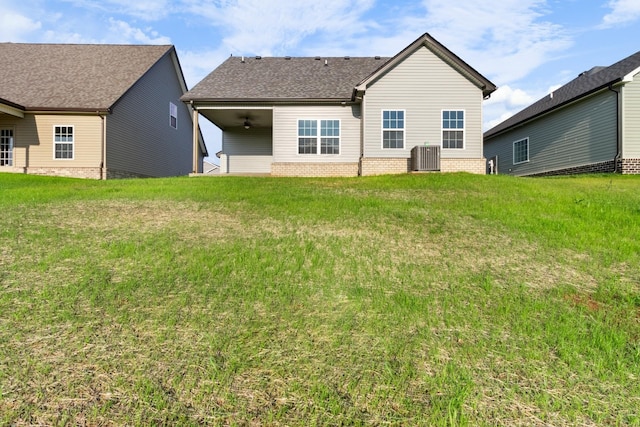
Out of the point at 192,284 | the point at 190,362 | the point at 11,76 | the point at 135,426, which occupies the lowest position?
the point at 135,426

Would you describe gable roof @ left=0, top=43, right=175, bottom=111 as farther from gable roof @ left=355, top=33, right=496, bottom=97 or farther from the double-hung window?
gable roof @ left=355, top=33, right=496, bottom=97

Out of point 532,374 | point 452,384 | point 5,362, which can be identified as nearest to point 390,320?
point 452,384

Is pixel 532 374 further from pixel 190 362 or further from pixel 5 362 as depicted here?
Answer: pixel 5 362

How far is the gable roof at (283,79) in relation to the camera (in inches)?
663

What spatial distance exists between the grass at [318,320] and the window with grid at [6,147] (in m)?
14.4

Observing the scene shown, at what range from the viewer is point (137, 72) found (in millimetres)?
20688

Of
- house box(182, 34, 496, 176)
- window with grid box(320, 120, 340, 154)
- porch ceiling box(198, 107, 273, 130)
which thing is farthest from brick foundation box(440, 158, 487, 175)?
porch ceiling box(198, 107, 273, 130)

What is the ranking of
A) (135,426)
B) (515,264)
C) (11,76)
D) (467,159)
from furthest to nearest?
(11,76) < (467,159) < (515,264) < (135,426)

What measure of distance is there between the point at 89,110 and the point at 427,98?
15.4 meters

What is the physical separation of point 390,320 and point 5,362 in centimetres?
332

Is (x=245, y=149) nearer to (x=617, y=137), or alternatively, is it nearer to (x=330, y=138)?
(x=330, y=138)

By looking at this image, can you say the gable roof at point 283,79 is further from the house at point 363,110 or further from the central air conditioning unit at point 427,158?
the central air conditioning unit at point 427,158

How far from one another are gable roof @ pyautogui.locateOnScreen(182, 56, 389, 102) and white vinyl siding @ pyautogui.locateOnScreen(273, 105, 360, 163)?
0.54 meters

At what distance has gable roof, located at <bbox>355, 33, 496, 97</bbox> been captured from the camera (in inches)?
602
